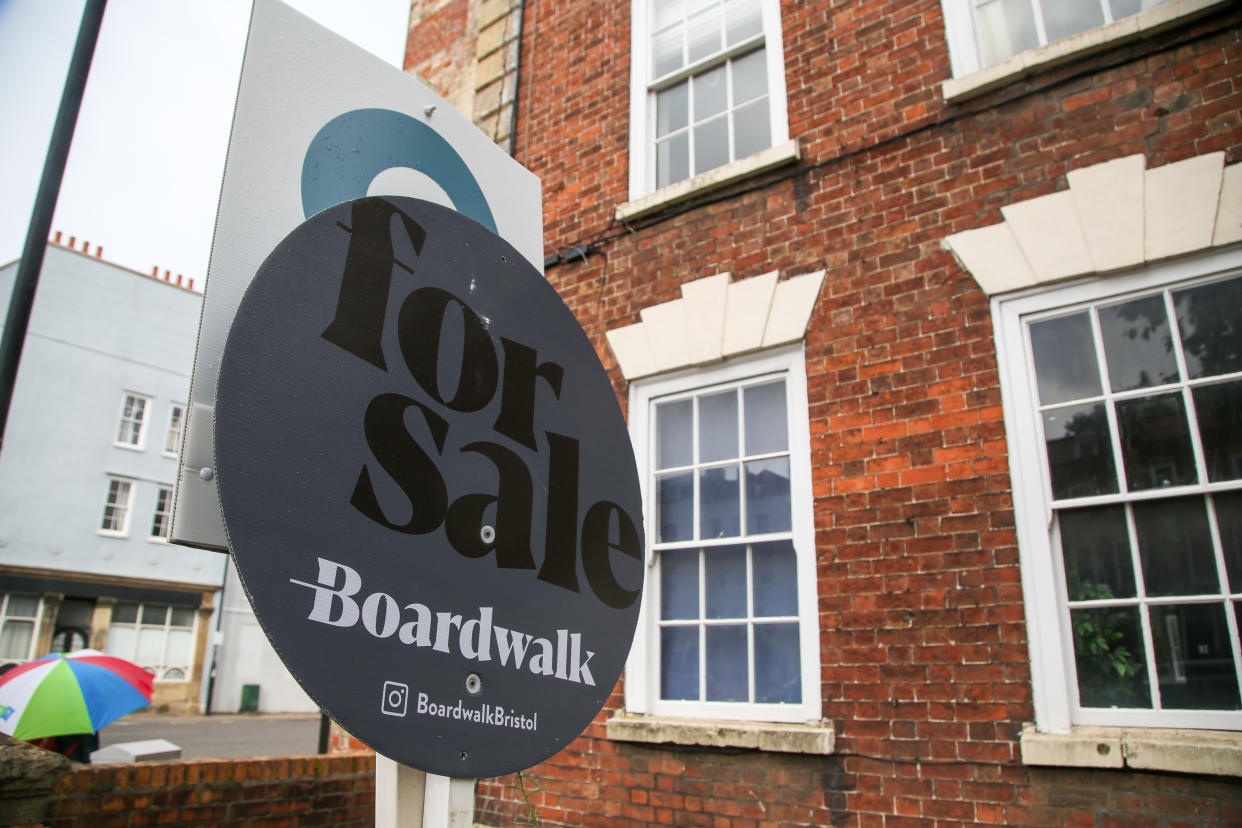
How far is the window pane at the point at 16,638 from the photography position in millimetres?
21172

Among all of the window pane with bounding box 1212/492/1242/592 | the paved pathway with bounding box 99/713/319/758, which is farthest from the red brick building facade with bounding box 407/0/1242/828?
the paved pathway with bounding box 99/713/319/758

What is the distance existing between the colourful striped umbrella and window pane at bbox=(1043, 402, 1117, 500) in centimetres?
587

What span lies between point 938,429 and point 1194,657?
139 cm

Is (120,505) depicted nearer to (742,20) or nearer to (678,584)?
(678,584)

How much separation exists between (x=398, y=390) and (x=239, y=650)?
27.9 meters

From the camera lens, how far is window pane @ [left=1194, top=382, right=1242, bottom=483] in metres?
3.47

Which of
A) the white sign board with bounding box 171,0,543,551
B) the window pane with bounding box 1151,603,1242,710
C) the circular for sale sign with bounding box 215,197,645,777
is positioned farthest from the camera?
the window pane with bounding box 1151,603,1242,710

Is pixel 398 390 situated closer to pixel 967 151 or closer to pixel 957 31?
pixel 967 151

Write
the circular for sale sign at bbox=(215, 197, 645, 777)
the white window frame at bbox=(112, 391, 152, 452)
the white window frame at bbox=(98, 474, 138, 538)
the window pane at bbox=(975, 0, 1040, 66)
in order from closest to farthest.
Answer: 1. the circular for sale sign at bbox=(215, 197, 645, 777)
2. the window pane at bbox=(975, 0, 1040, 66)
3. the white window frame at bbox=(98, 474, 138, 538)
4. the white window frame at bbox=(112, 391, 152, 452)

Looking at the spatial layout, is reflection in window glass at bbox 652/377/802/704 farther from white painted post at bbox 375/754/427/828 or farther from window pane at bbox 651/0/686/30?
white painted post at bbox 375/754/427/828

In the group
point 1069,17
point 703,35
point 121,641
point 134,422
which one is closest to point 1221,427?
point 1069,17

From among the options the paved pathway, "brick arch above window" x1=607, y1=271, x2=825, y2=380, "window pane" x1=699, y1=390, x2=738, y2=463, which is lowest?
the paved pathway

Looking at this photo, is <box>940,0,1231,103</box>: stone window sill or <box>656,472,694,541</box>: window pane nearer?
<box>940,0,1231,103</box>: stone window sill

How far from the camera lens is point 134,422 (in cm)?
2525
